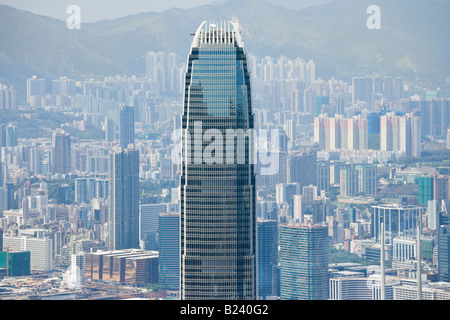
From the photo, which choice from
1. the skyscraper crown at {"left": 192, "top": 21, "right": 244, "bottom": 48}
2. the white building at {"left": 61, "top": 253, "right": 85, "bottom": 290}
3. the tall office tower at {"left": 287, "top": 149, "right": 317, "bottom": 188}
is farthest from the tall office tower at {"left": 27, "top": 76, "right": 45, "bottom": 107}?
the skyscraper crown at {"left": 192, "top": 21, "right": 244, "bottom": 48}

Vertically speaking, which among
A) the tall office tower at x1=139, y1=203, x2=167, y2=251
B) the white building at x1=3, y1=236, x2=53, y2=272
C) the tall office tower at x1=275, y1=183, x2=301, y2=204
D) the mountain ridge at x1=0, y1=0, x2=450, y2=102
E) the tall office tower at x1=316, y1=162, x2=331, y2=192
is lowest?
the white building at x1=3, y1=236, x2=53, y2=272

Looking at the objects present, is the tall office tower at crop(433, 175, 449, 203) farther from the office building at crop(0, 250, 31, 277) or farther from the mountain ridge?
the office building at crop(0, 250, 31, 277)

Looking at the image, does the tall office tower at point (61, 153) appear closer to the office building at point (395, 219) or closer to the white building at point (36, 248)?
the white building at point (36, 248)

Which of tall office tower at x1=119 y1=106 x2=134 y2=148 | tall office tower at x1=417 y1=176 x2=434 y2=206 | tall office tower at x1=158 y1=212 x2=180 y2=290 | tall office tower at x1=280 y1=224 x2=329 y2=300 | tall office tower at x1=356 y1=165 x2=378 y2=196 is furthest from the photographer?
tall office tower at x1=356 y1=165 x2=378 y2=196

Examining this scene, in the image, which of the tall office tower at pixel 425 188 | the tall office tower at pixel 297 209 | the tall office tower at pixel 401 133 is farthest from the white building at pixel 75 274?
the tall office tower at pixel 401 133

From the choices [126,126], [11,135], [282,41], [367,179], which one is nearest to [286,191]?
[367,179]
